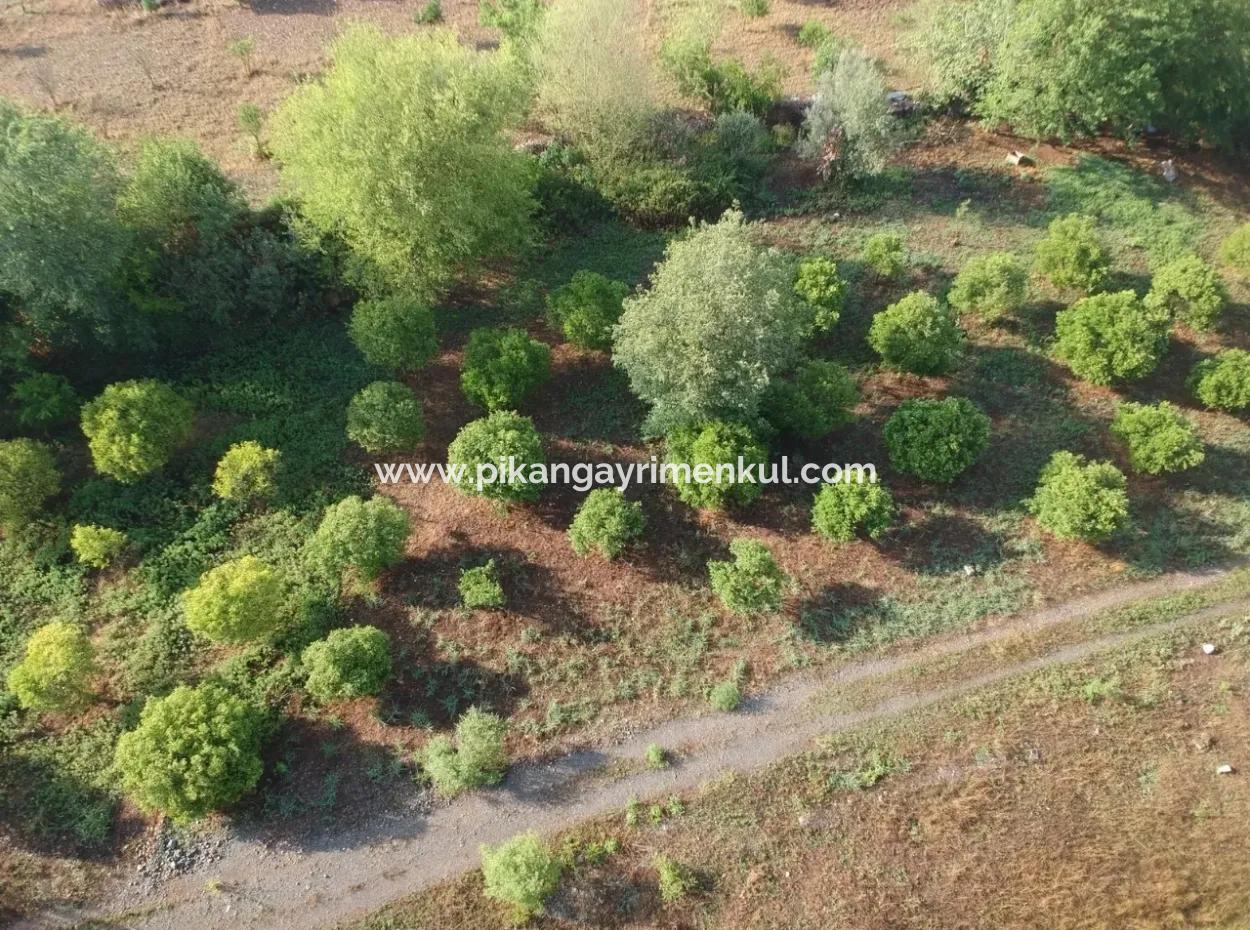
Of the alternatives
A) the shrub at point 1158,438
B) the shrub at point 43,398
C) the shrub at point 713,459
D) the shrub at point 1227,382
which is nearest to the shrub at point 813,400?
the shrub at point 713,459

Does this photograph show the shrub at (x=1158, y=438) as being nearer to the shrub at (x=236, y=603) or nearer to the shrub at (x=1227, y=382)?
the shrub at (x=1227, y=382)

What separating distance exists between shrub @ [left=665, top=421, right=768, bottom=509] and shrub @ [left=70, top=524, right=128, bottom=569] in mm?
17384

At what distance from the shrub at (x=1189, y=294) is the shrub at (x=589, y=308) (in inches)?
794

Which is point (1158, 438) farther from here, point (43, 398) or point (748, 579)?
point (43, 398)

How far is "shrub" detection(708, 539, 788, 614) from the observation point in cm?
2186

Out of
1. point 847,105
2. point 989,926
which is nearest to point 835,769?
point 989,926

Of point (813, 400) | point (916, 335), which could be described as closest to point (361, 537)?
point (813, 400)

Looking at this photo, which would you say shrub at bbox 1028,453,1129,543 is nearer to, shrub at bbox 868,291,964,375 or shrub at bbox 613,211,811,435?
shrub at bbox 868,291,964,375

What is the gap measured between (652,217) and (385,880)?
2658cm

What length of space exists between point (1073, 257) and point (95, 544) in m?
35.5

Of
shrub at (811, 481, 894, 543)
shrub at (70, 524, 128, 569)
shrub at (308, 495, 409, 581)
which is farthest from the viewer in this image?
shrub at (811, 481, 894, 543)

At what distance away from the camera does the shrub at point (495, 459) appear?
23.4 metres

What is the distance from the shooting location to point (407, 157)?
80.4 ft

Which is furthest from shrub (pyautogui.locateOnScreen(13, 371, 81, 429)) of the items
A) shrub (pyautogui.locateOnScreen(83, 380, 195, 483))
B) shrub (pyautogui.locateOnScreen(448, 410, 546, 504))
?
shrub (pyautogui.locateOnScreen(448, 410, 546, 504))
